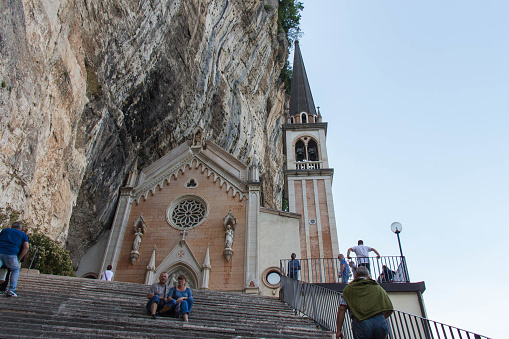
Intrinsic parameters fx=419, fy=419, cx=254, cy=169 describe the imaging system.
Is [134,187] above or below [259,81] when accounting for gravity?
below

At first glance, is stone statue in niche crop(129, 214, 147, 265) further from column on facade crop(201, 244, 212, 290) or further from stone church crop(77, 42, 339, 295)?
column on facade crop(201, 244, 212, 290)

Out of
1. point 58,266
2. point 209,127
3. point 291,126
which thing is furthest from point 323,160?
point 58,266

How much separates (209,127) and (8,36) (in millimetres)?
12314

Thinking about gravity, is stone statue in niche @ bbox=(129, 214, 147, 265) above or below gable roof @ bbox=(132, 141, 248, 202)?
below

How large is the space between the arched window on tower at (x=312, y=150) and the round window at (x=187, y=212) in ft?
31.1

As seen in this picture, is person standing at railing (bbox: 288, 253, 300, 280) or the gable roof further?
the gable roof

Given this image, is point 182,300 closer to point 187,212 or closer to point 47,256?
point 47,256

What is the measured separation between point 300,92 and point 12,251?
2645 cm

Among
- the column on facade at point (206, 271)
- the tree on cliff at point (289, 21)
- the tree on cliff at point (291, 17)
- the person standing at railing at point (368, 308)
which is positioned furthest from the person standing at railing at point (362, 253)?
the tree on cliff at point (291, 17)

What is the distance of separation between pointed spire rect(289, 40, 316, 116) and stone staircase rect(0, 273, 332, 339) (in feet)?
67.3

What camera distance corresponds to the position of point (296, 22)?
39562 mm

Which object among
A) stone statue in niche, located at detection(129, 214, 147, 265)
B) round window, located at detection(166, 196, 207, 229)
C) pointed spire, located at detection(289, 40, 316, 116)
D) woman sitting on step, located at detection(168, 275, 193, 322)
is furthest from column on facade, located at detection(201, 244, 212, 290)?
pointed spire, located at detection(289, 40, 316, 116)

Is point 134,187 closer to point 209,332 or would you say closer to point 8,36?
point 8,36

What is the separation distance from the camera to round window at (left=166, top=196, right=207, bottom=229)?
56.3ft
